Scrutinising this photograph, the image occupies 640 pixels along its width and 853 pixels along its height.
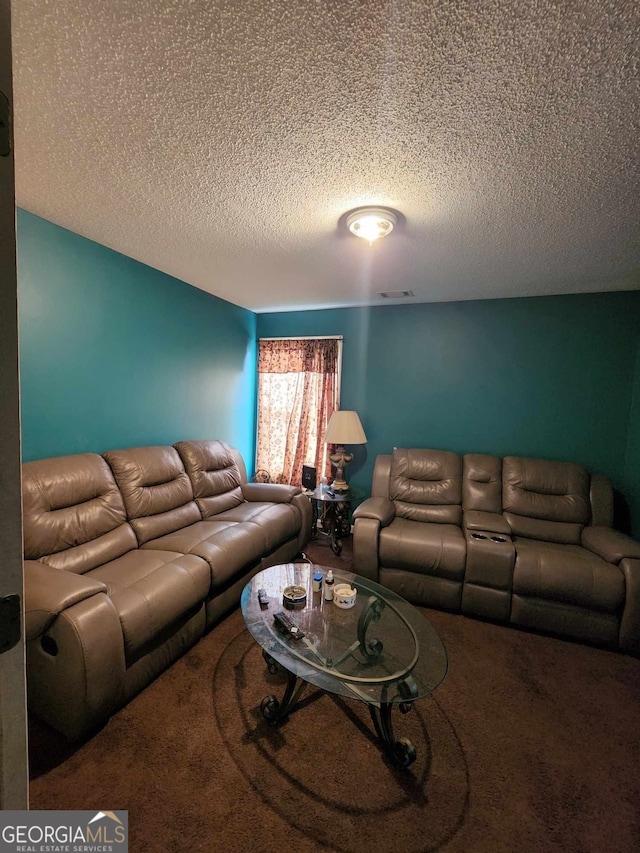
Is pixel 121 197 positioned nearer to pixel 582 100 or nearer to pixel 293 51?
pixel 293 51

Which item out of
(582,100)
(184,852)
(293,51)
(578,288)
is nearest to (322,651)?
(184,852)

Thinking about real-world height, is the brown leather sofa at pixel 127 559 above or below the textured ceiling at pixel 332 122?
below

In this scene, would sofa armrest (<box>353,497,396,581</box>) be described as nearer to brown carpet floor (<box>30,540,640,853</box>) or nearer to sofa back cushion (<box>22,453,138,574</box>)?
brown carpet floor (<box>30,540,640,853</box>)

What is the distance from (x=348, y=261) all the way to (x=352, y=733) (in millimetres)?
2763

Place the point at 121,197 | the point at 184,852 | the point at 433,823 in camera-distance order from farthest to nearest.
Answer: the point at 121,197, the point at 433,823, the point at 184,852

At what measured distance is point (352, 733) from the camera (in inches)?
59.4

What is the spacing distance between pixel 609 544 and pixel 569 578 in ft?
1.42

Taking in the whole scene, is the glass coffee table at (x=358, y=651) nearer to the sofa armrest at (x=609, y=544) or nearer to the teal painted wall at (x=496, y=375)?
the sofa armrest at (x=609, y=544)

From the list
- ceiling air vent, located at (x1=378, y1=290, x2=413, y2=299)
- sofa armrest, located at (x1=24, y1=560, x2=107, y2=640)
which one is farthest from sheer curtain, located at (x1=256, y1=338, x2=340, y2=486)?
sofa armrest, located at (x1=24, y1=560, x2=107, y2=640)

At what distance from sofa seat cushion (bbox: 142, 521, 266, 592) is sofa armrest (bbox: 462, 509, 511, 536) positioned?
62.7 inches

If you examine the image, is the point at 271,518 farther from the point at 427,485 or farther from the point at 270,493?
the point at 427,485

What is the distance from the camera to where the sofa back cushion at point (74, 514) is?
180cm

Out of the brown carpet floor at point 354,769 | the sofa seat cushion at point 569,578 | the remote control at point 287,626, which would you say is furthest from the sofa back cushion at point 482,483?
the remote control at point 287,626

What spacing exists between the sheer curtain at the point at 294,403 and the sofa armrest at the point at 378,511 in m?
1.06
